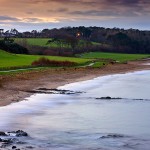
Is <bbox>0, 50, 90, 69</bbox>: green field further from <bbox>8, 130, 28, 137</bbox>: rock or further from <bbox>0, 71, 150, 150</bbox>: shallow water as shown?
<bbox>8, 130, 28, 137</bbox>: rock

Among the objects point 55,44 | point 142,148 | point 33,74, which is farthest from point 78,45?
point 142,148

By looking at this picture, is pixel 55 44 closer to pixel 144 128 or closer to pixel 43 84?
pixel 43 84

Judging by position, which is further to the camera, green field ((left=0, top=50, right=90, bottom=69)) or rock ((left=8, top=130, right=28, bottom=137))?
green field ((left=0, top=50, right=90, bottom=69))

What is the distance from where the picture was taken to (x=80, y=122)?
19.6 m

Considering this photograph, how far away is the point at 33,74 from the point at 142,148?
106ft

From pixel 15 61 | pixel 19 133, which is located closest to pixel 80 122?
pixel 19 133

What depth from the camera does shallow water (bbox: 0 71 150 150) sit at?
604 inches

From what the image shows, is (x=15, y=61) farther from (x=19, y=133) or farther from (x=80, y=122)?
(x=19, y=133)

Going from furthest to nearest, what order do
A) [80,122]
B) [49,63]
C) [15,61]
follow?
[15,61] < [49,63] < [80,122]

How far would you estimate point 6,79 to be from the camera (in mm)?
38906

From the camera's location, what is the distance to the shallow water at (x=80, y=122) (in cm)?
1534

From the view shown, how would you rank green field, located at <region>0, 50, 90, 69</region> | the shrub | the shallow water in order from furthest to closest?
the shrub, green field, located at <region>0, 50, 90, 69</region>, the shallow water

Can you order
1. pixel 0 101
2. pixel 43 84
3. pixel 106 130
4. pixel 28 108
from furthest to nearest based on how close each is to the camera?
pixel 43 84
pixel 0 101
pixel 28 108
pixel 106 130

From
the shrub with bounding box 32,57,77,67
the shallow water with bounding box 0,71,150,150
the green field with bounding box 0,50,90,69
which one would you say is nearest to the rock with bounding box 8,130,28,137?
the shallow water with bounding box 0,71,150,150
